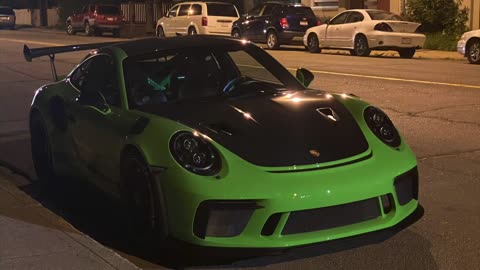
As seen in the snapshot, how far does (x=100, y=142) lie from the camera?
4.99m

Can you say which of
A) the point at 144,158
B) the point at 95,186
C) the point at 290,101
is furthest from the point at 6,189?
the point at 290,101

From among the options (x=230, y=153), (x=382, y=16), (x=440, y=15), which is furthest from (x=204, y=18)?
(x=230, y=153)

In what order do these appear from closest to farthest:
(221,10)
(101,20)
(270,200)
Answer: (270,200), (221,10), (101,20)

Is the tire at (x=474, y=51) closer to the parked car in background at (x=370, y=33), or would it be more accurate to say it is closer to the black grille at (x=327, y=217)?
the parked car in background at (x=370, y=33)

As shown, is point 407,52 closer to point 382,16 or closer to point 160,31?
point 382,16

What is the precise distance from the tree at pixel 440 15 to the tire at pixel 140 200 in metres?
21.3

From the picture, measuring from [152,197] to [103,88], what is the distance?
1.49 meters

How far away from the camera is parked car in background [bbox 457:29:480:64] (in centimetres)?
1684

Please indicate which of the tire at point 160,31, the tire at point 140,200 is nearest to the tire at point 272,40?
the tire at point 160,31

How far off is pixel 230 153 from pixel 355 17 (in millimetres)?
17510

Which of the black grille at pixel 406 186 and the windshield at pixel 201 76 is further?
the windshield at pixel 201 76

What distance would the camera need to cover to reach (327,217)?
3.95m

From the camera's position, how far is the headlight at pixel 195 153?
157 inches

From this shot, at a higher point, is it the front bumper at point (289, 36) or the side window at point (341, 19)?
the side window at point (341, 19)
